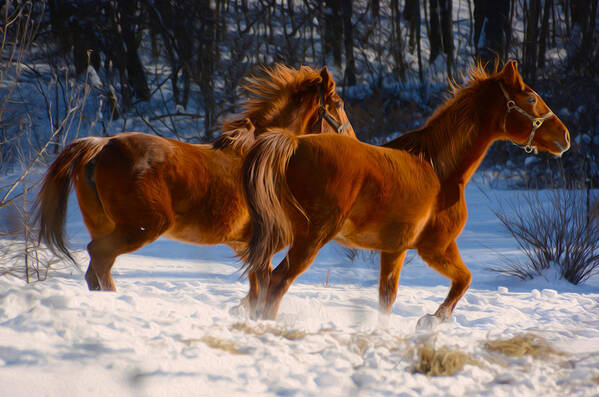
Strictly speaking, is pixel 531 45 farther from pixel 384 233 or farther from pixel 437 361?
pixel 437 361

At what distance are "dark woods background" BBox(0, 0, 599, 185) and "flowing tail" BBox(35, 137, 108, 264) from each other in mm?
5259

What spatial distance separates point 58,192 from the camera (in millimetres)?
3523

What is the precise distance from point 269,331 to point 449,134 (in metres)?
1.92

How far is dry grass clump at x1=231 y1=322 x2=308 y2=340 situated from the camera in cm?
293

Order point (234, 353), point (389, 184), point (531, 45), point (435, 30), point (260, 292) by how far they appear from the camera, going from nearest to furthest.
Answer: point (234, 353), point (389, 184), point (260, 292), point (531, 45), point (435, 30)

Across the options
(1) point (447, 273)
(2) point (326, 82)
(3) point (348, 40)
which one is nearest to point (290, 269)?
(1) point (447, 273)

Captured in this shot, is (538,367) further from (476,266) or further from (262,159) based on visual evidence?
(476,266)

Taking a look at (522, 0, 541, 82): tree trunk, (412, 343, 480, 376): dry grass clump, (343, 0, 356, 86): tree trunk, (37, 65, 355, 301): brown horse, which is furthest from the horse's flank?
(522, 0, 541, 82): tree trunk

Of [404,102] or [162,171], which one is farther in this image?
[404,102]

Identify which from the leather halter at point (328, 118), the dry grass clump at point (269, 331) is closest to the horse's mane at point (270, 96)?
the leather halter at point (328, 118)

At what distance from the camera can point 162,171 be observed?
11.5 ft

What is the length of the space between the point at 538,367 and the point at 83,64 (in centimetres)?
966

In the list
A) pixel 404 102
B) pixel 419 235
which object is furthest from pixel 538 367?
pixel 404 102

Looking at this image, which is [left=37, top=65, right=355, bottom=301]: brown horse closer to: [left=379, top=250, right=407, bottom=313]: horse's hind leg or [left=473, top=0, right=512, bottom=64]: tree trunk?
[left=379, top=250, right=407, bottom=313]: horse's hind leg
